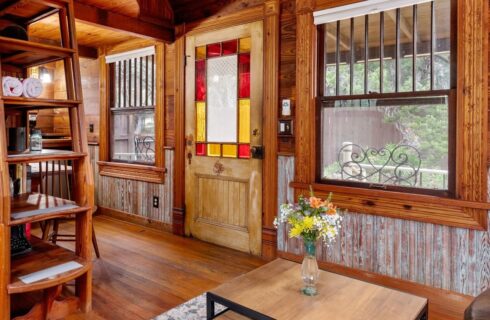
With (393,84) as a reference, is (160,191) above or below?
below

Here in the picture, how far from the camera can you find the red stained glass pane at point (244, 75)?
3.59 metres

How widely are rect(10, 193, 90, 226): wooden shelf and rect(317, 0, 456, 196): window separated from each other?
6.43 ft

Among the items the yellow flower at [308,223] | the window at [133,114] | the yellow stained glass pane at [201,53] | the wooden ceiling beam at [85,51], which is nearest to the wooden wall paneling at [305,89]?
the yellow stained glass pane at [201,53]

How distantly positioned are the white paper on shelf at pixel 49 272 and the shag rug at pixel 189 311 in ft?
2.10

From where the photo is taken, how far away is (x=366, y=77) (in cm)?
285

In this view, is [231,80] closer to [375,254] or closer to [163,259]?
[163,259]

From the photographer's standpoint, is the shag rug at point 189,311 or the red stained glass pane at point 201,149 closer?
the shag rug at point 189,311

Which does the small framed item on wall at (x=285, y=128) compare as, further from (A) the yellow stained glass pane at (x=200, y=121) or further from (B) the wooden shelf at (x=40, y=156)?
(B) the wooden shelf at (x=40, y=156)

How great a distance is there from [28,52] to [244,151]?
1.98 metres

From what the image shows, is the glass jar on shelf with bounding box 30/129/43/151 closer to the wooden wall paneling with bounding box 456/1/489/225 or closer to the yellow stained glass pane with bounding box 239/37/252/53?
the yellow stained glass pane with bounding box 239/37/252/53

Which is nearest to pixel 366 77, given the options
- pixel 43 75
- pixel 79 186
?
pixel 79 186

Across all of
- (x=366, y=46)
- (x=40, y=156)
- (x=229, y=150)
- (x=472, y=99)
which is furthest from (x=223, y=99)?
(x=472, y=99)

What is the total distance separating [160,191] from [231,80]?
1.64 m

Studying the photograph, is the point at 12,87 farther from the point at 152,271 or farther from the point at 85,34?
the point at 85,34
